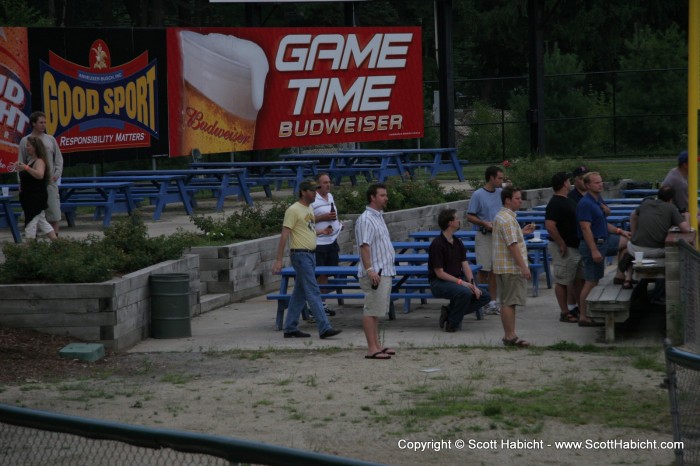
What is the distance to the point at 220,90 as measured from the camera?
26250 millimetres

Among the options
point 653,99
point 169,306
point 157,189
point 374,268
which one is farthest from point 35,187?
point 653,99

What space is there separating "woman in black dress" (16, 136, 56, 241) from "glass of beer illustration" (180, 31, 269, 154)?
364 inches

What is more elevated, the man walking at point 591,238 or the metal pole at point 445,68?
the metal pole at point 445,68

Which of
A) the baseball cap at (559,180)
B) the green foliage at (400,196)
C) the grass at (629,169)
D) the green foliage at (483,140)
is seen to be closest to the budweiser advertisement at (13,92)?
the green foliage at (400,196)

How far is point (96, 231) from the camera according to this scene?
20.0m

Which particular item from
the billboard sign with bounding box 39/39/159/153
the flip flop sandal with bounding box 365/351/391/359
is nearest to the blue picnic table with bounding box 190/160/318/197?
the billboard sign with bounding box 39/39/159/153

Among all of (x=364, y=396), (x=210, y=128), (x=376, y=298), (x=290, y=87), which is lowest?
(x=364, y=396)

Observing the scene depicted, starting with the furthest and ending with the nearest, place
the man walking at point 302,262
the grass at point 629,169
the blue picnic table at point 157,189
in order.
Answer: the grass at point 629,169
the blue picnic table at point 157,189
the man walking at point 302,262

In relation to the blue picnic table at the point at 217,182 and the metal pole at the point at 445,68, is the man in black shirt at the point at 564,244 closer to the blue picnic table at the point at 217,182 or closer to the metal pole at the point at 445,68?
the blue picnic table at the point at 217,182

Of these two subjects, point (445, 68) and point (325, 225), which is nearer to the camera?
point (325, 225)

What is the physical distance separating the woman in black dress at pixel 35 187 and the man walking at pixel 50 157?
108mm

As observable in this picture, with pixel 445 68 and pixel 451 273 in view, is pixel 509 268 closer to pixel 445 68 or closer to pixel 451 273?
pixel 451 273

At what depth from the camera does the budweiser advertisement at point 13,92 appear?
826 inches

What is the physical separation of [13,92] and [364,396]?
13.4 m
